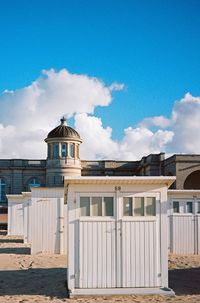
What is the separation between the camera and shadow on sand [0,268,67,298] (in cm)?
1127

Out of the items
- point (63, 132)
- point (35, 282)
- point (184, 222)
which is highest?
point (63, 132)

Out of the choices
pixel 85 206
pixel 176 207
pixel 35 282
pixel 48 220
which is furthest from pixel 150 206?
pixel 48 220

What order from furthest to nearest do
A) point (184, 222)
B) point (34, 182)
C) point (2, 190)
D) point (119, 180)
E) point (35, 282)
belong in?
point (34, 182), point (2, 190), point (184, 222), point (35, 282), point (119, 180)

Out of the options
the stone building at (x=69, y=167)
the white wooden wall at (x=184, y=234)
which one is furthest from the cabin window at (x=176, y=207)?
the stone building at (x=69, y=167)

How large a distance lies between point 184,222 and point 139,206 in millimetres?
8995

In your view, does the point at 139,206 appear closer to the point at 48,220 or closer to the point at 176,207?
the point at 176,207

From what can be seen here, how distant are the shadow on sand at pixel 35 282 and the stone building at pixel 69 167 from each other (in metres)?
25.6

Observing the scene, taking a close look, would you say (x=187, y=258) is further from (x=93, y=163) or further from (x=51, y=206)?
(x=93, y=163)

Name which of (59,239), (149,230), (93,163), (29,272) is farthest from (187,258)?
(93,163)

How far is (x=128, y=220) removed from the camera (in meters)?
11.0

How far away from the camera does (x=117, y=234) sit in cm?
1100

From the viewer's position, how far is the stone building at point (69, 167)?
3988 centimetres

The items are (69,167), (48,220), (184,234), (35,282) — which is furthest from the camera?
(69,167)

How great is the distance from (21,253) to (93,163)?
31604 millimetres
